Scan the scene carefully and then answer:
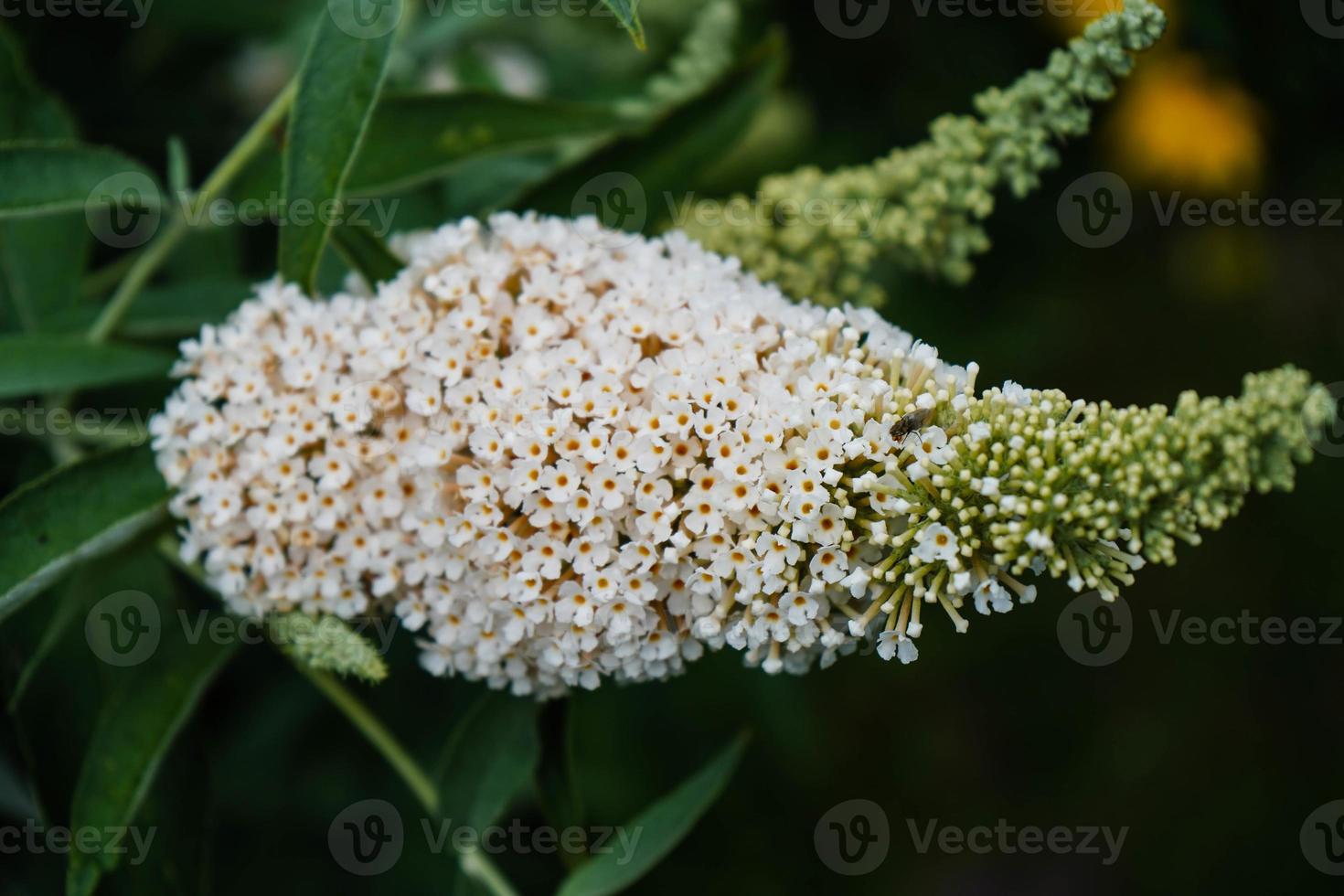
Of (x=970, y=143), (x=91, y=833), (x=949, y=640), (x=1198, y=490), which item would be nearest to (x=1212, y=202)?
(x=949, y=640)

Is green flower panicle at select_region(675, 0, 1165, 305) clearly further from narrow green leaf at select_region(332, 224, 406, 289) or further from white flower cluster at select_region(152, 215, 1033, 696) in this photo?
narrow green leaf at select_region(332, 224, 406, 289)

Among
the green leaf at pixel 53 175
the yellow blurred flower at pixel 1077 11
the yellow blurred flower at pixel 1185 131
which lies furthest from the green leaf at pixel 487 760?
the yellow blurred flower at pixel 1185 131

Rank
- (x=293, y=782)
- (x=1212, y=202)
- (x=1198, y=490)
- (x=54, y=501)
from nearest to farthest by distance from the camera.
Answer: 1. (x=1198, y=490)
2. (x=54, y=501)
3. (x=293, y=782)
4. (x=1212, y=202)

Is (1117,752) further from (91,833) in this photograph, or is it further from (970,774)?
(91,833)

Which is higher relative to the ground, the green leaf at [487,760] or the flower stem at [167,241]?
the flower stem at [167,241]

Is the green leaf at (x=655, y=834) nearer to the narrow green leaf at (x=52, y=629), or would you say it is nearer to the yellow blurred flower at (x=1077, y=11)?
the narrow green leaf at (x=52, y=629)

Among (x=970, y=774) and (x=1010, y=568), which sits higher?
(x=1010, y=568)
